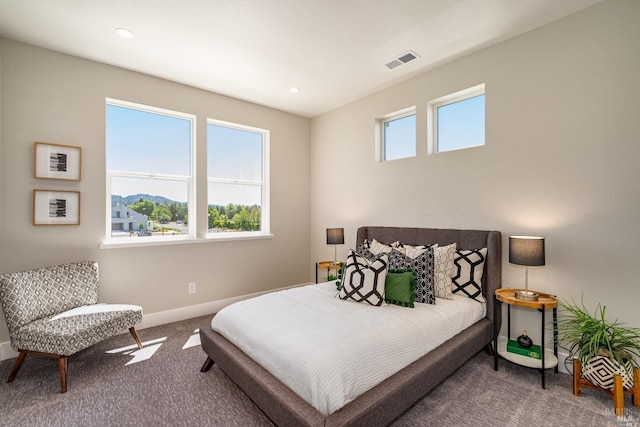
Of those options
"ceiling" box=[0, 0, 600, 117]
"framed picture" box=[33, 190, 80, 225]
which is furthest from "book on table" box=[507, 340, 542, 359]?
"framed picture" box=[33, 190, 80, 225]

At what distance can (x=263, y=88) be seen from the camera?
3.74 meters

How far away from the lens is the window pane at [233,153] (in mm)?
4004

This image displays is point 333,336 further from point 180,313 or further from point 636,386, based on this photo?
point 180,313

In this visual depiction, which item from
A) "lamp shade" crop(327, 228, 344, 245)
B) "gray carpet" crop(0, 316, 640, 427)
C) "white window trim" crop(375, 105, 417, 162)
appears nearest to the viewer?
"gray carpet" crop(0, 316, 640, 427)

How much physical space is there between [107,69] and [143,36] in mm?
859

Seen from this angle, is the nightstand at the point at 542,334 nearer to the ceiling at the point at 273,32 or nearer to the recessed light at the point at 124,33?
the ceiling at the point at 273,32

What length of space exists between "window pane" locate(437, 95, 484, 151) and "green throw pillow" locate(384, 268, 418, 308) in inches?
64.9

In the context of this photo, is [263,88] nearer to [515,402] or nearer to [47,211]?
[47,211]

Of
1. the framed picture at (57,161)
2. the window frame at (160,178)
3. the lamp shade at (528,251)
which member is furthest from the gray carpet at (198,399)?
the framed picture at (57,161)

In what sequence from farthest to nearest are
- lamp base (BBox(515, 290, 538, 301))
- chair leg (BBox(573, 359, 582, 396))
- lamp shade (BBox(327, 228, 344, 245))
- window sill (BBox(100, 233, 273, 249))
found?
lamp shade (BBox(327, 228, 344, 245))
window sill (BBox(100, 233, 273, 249))
lamp base (BBox(515, 290, 538, 301))
chair leg (BBox(573, 359, 582, 396))

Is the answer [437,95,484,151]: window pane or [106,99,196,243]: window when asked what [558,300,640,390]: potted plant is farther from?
[106,99,196,243]: window

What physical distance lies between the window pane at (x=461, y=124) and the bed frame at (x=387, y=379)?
3.25 ft

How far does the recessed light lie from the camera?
2555 millimetres

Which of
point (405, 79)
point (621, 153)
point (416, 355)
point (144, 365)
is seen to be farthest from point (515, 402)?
point (405, 79)
